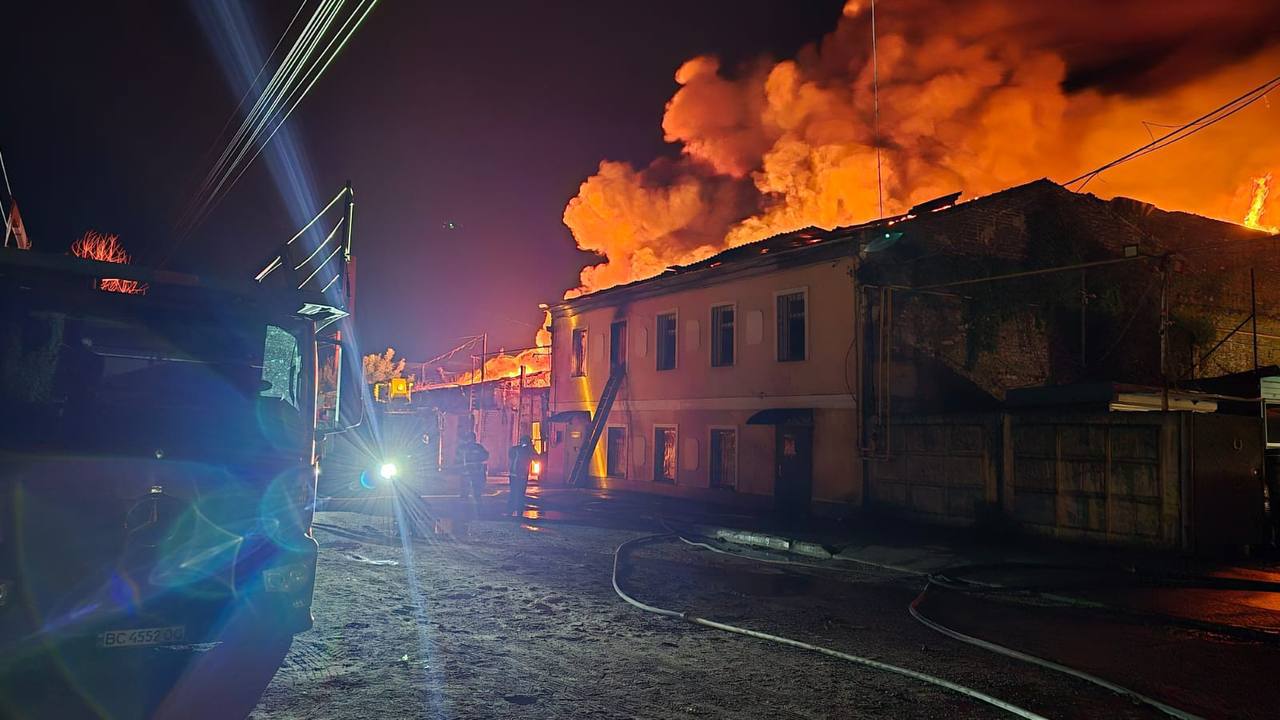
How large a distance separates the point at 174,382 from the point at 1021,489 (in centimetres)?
1329

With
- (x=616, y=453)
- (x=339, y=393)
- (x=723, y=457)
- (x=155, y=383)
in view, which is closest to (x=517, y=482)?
(x=723, y=457)

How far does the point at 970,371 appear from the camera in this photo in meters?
19.5

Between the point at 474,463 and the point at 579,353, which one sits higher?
the point at 579,353

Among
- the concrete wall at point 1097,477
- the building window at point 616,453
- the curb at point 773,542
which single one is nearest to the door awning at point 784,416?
the curb at point 773,542

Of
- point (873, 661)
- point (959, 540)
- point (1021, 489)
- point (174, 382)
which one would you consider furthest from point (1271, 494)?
point (174, 382)

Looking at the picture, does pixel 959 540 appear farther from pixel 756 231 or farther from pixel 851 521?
pixel 756 231

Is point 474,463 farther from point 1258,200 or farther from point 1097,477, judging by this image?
point 1258,200

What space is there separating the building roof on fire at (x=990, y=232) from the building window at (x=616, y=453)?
5726 mm

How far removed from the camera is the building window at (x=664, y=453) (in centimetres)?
2533

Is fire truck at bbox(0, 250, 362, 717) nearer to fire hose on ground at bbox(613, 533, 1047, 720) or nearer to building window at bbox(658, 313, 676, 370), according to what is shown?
fire hose on ground at bbox(613, 533, 1047, 720)

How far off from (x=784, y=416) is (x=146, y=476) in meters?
16.2

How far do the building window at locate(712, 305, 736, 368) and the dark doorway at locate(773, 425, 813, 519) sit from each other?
358 centimetres

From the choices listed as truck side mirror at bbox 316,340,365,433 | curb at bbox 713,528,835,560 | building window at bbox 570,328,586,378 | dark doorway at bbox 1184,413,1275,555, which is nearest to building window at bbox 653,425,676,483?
building window at bbox 570,328,586,378

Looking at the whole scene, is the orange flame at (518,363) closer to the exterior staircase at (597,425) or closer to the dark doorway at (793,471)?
the exterior staircase at (597,425)
